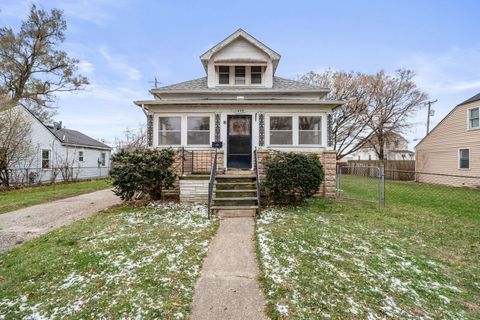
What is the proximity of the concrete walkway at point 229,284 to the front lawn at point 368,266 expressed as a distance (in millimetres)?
196

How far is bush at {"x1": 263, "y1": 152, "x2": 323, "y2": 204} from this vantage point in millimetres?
7270

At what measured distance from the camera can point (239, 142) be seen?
9.99 metres

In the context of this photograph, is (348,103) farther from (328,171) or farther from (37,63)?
(37,63)

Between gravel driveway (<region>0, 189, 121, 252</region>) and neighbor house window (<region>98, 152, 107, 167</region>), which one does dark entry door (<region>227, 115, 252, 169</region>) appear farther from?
neighbor house window (<region>98, 152, 107, 167</region>)

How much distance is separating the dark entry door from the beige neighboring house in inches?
554

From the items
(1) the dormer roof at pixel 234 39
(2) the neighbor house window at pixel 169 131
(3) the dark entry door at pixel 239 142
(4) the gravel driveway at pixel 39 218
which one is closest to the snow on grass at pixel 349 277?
(3) the dark entry door at pixel 239 142

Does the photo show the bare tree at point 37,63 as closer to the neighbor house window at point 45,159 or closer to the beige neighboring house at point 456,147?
the neighbor house window at point 45,159

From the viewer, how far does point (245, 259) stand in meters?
4.07

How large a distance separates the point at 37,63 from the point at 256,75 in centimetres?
1939

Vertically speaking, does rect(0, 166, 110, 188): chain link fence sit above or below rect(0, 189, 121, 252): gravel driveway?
above

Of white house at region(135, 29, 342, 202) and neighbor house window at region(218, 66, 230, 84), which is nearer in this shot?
white house at region(135, 29, 342, 202)

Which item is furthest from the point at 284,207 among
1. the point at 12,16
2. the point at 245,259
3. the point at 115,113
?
the point at 115,113

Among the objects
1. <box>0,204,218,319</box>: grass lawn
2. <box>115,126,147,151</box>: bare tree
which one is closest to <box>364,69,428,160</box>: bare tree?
<box>115,126,147,151</box>: bare tree

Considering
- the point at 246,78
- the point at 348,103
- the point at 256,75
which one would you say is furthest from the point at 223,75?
the point at 348,103
